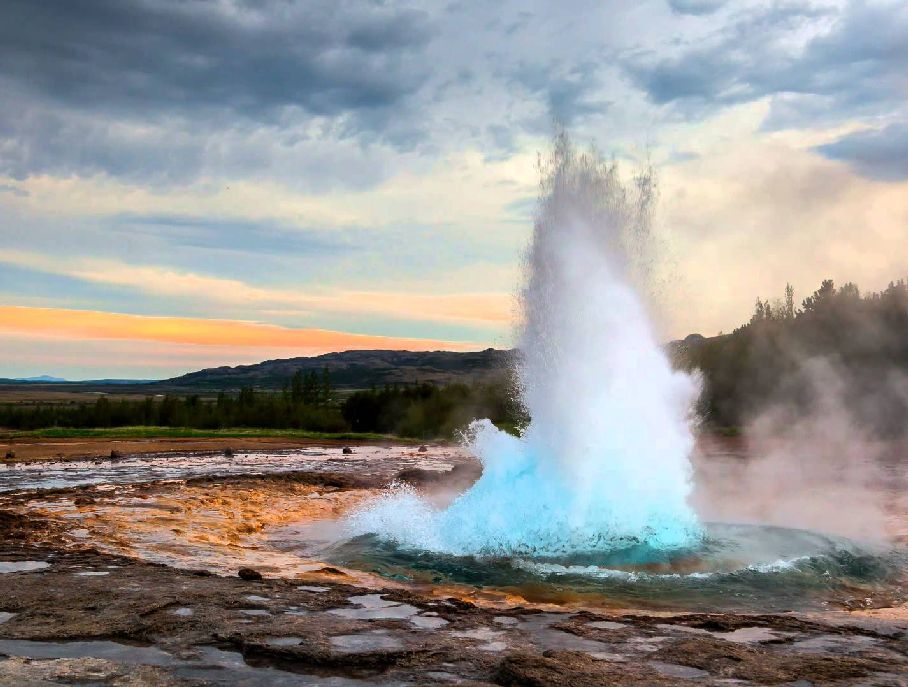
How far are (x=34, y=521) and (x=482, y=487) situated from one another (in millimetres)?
7228

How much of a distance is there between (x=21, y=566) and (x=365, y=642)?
16.9 feet

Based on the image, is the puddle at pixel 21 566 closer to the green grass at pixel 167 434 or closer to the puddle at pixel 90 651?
the puddle at pixel 90 651

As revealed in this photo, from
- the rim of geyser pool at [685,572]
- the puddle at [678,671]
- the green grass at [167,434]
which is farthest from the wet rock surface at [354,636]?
the green grass at [167,434]

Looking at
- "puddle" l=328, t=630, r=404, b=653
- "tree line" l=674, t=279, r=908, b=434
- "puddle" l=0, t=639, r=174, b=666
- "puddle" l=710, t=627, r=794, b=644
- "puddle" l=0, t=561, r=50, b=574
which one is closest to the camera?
"puddle" l=0, t=639, r=174, b=666

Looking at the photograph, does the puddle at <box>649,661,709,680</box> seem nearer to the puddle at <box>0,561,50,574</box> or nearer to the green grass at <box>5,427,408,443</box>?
the puddle at <box>0,561,50,574</box>

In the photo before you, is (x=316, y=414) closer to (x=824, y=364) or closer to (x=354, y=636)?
(x=824, y=364)

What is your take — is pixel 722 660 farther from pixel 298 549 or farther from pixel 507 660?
pixel 298 549

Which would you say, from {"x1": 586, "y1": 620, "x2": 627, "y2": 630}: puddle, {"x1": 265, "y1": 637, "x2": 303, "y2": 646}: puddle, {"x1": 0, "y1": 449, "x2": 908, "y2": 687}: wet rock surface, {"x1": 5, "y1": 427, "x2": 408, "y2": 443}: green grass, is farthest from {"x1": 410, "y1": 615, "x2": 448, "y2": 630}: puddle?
{"x1": 5, "y1": 427, "x2": 408, "y2": 443}: green grass

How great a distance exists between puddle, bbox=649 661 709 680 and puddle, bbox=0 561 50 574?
6.80 m

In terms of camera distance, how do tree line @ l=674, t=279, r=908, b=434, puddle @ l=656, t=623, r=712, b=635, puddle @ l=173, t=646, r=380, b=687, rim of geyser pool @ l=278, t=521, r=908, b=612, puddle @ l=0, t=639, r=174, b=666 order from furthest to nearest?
1. tree line @ l=674, t=279, r=908, b=434
2. rim of geyser pool @ l=278, t=521, r=908, b=612
3. puddle @ l=656, t=623, r=712, b=635
4. puddle @ l=0, t=639, r=174, b=666
5. puddle @ l=173, t=646, r=380, b=687

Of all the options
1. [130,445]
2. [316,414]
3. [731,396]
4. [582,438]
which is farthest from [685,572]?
[316,414]

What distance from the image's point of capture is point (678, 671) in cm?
540

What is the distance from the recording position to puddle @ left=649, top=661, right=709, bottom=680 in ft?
17.3

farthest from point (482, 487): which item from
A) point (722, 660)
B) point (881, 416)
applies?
point (881, 416)
